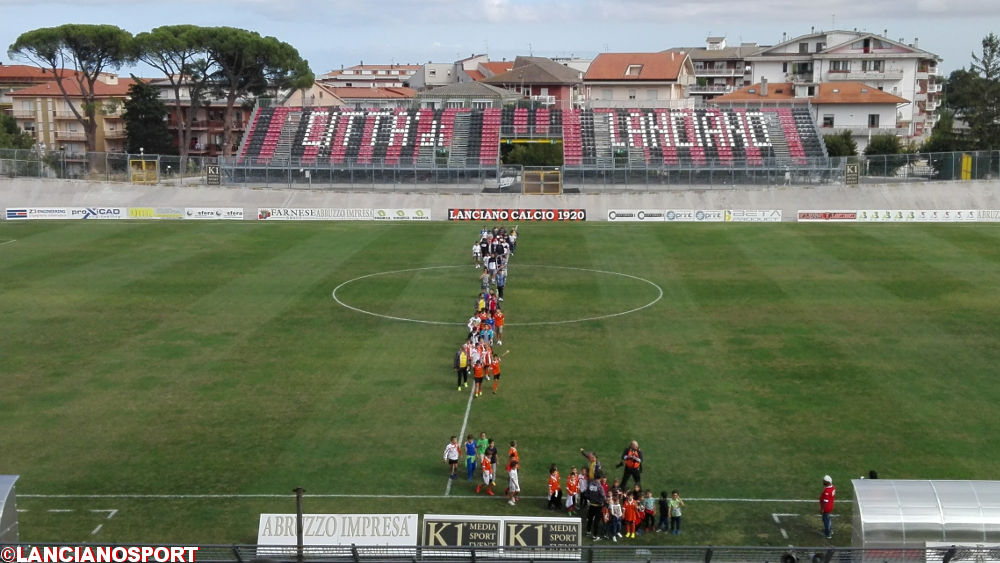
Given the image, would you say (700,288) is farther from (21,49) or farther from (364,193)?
(21,49)

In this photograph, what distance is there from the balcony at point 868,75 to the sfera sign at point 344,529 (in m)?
113

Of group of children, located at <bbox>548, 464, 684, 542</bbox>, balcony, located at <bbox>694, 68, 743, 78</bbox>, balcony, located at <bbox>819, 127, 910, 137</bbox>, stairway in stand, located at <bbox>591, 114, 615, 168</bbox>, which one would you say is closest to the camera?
group of children, located at <bbox>548, 464, 684, 542</bbox>

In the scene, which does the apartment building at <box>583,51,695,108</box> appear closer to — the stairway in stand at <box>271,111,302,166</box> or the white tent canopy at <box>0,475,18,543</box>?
the stairway in stand at <box>271,111,302,166</box>

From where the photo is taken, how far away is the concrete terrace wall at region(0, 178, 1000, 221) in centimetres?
7250

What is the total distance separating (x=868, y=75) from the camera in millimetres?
121938

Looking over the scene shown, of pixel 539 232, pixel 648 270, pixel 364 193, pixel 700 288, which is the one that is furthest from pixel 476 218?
pixel 700 288

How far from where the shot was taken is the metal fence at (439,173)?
76.2 meters

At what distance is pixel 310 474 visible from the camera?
25078mm

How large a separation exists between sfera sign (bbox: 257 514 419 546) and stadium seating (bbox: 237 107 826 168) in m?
67.9

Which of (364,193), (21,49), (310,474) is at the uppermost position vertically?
(21,49)

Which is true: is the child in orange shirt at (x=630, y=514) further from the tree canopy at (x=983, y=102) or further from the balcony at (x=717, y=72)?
the balcony at (x=717, y=72)

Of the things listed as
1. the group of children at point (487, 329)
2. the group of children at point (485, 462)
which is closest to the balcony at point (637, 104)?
the group of children at point (487, 329)

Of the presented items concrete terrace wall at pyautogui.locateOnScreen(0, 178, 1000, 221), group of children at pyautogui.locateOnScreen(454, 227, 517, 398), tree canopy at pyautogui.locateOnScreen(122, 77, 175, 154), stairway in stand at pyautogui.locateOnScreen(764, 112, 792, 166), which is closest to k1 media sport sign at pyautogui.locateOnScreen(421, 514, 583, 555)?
group of children at pyautogui.locateOnScreen(454, 227, 517, 398)

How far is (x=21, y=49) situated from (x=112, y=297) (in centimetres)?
6753
